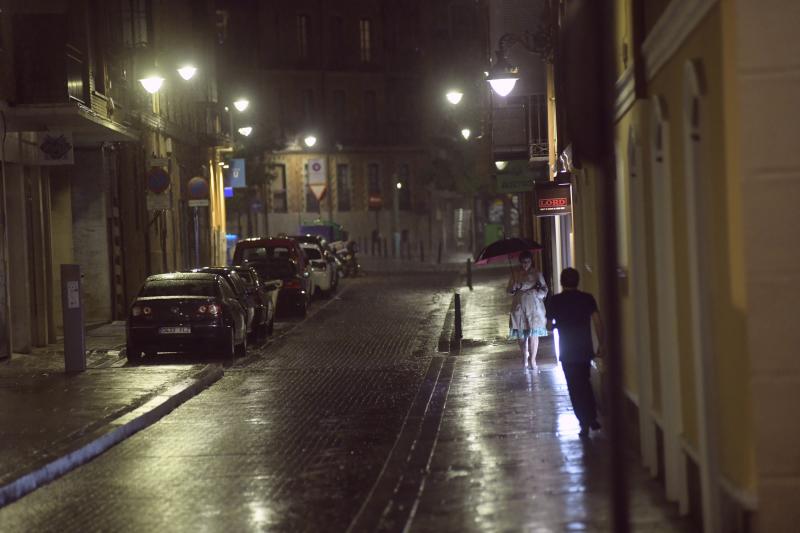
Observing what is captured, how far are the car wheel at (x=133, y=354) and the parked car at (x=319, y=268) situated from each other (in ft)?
53.4

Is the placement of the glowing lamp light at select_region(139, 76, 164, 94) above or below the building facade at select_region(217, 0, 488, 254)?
below

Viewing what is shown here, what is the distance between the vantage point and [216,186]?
50.4 meters

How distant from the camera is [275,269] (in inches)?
1388

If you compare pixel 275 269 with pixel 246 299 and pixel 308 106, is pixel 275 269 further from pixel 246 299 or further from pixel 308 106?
pixel 308 106

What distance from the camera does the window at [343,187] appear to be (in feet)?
283

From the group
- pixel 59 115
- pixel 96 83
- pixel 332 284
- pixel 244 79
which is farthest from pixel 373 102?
pixel 59 115

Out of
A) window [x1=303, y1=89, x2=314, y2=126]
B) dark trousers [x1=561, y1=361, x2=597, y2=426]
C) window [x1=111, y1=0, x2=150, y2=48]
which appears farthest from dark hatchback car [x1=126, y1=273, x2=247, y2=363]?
window [x1=303, y1=89, x2=314, y2=126]

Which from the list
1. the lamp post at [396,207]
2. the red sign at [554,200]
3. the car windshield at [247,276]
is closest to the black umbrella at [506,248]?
the red sign at [554,200]

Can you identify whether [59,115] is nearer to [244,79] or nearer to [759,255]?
[759,255]

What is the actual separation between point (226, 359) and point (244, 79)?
206 feet

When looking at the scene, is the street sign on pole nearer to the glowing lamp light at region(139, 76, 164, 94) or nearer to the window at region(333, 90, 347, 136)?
the window at region(333, 90, 347, 136)

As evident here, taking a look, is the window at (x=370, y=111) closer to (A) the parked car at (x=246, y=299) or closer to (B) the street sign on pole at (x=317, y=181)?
(B) the street sign on pole at (x=317, y=181)

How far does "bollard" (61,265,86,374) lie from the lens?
21234mm

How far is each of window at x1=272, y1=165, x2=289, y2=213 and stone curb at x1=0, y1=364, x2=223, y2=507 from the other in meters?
64.9
